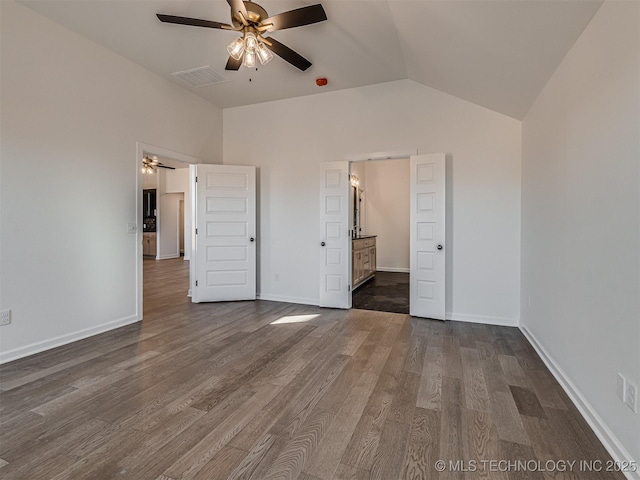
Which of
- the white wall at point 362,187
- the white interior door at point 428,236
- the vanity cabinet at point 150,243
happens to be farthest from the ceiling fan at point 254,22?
the vanity cabinet at point 150,243

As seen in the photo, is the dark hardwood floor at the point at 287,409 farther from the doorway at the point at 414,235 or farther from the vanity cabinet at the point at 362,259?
the vanity cabinet at the point at 362,259

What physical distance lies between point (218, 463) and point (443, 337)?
8.33 ft

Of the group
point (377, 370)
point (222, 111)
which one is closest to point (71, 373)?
point (377, 370)

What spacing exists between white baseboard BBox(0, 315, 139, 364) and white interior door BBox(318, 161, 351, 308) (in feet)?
8.25

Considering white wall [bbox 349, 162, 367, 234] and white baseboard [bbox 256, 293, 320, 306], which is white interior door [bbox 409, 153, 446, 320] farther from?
white wall [bbox 349, 162, 367, 234]

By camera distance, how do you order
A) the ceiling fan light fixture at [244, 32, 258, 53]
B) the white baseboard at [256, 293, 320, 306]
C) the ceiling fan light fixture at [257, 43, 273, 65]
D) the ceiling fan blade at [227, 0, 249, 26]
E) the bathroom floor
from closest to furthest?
1. the ceiling fan blade at [227, 0, 249, 26]
2. the ceiling fan light fixture at [244, 32, 258, 53]
3. the ceiling fan light fixture at [257, 43, 273, 65]
4. the bathroom floor
5. the white baseboard at [256, 293, 320, 306]

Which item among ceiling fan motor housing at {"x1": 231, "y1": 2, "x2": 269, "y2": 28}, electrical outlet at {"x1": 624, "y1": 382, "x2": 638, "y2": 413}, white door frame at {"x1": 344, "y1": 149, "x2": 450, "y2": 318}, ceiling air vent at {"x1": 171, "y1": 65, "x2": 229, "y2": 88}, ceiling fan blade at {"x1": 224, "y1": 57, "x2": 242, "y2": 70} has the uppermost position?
ceiling air vent at {"x1": 171, "y1": 65, "x2": 229, "y2": 88}

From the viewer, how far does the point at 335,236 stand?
440 centimetres

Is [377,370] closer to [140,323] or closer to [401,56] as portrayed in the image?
[140,323]

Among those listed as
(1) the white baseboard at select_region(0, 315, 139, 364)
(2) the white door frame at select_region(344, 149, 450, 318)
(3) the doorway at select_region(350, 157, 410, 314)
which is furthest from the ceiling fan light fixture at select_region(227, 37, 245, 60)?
(3) the doorway at select_region(350, 157, 410, 314)

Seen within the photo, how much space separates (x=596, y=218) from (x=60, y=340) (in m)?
4.46

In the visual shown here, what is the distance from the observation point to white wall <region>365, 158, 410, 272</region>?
25.9 feet

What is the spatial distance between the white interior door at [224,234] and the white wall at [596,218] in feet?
12.4

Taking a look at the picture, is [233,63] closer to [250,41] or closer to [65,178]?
[250,41]
